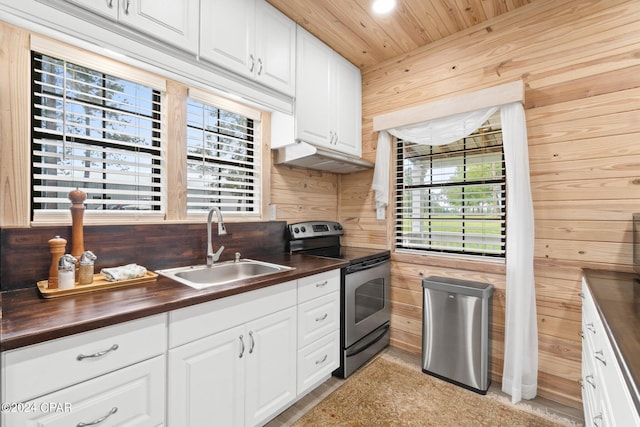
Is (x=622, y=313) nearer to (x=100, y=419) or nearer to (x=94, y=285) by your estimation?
(x=100, y=419)

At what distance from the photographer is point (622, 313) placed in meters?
1.07

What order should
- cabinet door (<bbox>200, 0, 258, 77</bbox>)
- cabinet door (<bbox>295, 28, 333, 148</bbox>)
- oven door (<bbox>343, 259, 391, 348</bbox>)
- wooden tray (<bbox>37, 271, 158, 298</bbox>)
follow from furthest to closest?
cabinet door (<bbox>295, 28, 333, 148</bbox>), oven door (<bbox>343, 259, 391, 348</bbox>), cabinet door (<bbox>200, 0, 258, 77</bbox>), wooden tray (<bbox>37, 271, 158, 298</bbox>)

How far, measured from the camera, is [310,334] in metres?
1.93

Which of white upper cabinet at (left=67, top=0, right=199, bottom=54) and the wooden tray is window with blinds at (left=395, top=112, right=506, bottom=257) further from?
the wooden tray

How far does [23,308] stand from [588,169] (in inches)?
120

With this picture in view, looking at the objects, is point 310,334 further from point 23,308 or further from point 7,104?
point 7,104

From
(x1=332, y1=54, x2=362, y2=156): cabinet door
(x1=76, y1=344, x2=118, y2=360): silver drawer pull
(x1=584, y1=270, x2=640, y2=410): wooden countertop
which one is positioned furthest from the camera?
(x1=332, y1=54, x2=362, y2=156): cabinet door

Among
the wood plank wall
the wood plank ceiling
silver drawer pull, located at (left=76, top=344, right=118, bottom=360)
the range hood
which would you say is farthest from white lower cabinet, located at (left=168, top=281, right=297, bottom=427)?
the wood plank ceiling

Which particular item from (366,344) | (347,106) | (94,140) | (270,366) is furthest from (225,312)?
(347,106)

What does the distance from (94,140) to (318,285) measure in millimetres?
1574

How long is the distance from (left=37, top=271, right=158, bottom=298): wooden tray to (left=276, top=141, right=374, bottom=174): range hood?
4.42 ft

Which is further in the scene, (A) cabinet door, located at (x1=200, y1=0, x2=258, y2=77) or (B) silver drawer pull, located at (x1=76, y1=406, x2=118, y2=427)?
(A) cabinet door, located at (x1=200, y1=0, x2=258, y2=77)

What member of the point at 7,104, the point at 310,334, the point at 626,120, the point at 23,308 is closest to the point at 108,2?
the point at 7,104

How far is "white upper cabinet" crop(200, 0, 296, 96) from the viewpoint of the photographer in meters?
1.74
